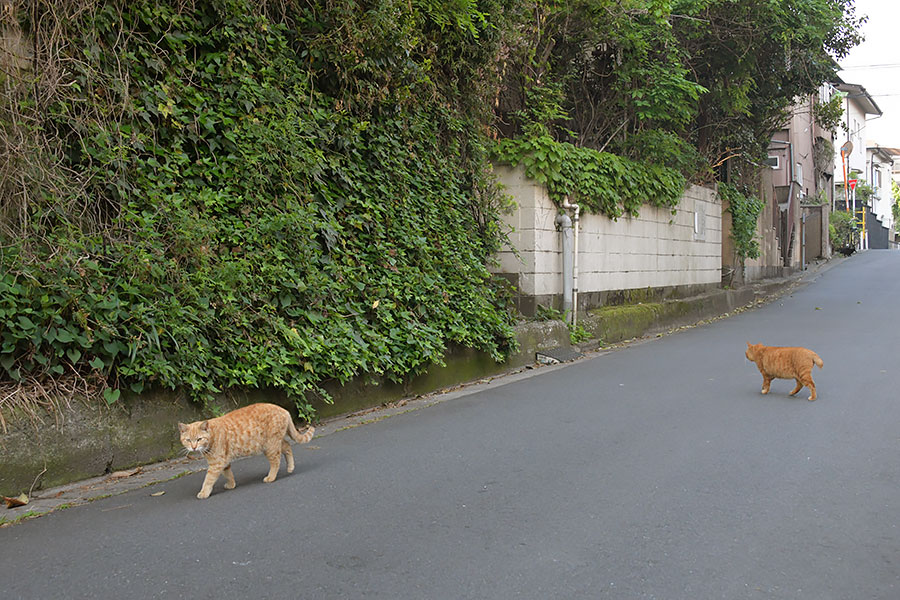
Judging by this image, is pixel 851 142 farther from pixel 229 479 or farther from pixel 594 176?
pixel 229 479

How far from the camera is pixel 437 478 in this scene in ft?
16.8

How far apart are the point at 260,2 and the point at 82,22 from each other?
6.10 ft

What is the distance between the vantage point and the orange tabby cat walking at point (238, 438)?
474 cm

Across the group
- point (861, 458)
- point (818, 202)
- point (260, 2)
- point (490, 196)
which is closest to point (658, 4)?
point (490, 196)

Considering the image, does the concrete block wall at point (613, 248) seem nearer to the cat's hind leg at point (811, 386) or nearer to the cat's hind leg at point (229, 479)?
the cat's hind leg at point (811, 386)

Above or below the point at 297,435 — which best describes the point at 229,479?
below

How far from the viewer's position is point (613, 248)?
14258mm

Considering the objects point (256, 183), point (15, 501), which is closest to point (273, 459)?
point (15, 501)

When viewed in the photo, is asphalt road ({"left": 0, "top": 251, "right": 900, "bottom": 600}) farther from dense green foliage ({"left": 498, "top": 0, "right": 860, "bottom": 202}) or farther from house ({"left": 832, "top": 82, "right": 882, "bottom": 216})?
house ({"left": 832, "top": 82, "right": 882, "bottom": 216})

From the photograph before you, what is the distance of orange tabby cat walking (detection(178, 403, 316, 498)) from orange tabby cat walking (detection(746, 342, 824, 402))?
198 inches

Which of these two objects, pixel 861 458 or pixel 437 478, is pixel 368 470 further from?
pixel 861 458

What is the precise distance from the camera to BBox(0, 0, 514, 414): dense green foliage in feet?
17.8

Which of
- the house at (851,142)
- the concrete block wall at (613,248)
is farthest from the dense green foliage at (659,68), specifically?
the house at (851,142)

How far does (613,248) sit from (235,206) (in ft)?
29.3
